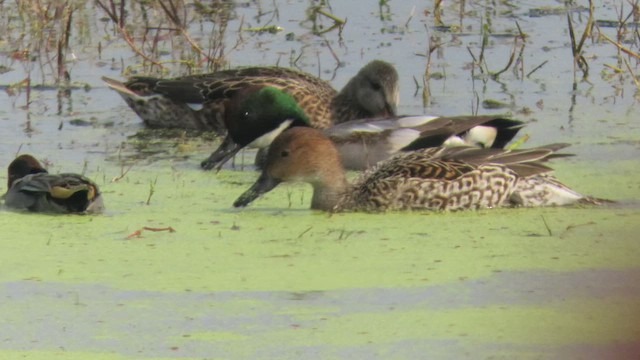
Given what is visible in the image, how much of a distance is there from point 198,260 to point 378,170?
1465mm

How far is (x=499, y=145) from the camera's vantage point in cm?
830

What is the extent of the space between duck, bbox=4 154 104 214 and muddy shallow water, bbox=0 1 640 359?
0.08 m

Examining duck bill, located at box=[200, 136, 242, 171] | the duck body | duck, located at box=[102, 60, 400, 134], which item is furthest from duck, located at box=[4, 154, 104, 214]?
duck, located at box=[102, 60, 400, 134]

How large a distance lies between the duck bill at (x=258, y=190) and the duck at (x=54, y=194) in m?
0.63

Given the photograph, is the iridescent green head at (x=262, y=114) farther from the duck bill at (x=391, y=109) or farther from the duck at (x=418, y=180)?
the duck at (x=418, y=180)

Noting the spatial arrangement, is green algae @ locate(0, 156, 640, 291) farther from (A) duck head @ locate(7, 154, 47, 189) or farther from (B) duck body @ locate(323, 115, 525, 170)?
(B) duck body @ locate(323, 115, 525, 170)

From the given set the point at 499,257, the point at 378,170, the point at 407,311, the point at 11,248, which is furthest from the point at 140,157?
the point at 407,311

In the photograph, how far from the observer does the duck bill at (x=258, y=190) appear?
22.7ft

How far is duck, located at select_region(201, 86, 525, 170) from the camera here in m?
8.17

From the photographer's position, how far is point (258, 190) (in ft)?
22.9

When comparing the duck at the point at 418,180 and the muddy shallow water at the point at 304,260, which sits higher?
the duck at the point at 418,180

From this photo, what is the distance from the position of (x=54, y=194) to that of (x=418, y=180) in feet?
5.38

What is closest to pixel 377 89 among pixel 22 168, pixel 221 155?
pixel 221 155

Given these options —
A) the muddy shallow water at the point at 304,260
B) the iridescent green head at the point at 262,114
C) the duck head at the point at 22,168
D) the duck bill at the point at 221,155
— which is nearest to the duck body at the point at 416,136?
the iridescent green head at the point at 262,114
